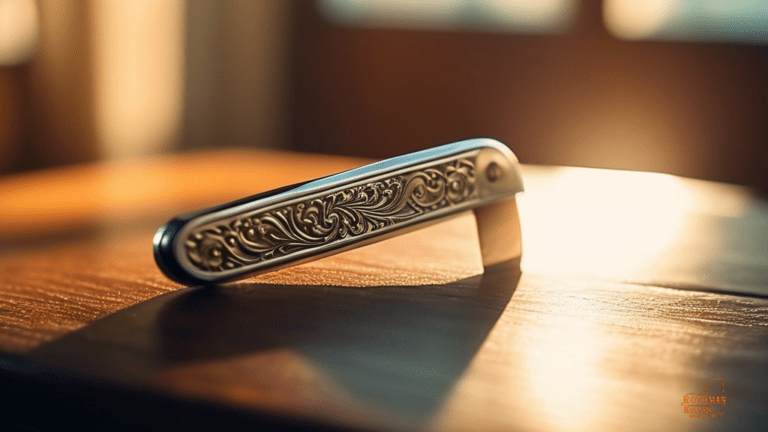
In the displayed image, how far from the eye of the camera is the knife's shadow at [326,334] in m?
0.34

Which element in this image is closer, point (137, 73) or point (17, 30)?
point (17, 30)

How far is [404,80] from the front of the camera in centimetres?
263

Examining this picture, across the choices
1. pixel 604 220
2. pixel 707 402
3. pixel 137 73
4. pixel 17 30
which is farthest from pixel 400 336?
pixel 137 73

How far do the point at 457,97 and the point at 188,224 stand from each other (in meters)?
2.24

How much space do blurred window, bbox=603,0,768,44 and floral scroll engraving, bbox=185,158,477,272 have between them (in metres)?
2.00

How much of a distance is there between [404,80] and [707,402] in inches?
94.0

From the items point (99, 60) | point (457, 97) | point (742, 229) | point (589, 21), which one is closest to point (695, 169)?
point (589, 21)

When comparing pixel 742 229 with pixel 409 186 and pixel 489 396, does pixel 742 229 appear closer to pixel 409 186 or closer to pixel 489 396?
pixel 409 186

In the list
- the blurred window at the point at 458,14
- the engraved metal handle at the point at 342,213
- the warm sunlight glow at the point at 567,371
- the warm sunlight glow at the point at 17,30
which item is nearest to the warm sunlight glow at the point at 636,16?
the blurred window at the point at 458,14

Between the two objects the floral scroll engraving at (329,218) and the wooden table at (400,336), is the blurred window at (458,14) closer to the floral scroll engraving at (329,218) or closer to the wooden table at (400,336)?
the wooden table at (400,336)

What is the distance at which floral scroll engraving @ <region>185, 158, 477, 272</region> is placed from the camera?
0.45 meters

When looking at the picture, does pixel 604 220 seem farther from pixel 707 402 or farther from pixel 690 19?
pixel 690 19

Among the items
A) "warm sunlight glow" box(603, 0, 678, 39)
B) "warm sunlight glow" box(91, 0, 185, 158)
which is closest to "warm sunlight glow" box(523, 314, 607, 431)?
"warm sunlight glow" box(91, 0, 185, 158)

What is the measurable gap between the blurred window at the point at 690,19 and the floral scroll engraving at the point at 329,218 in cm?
200
